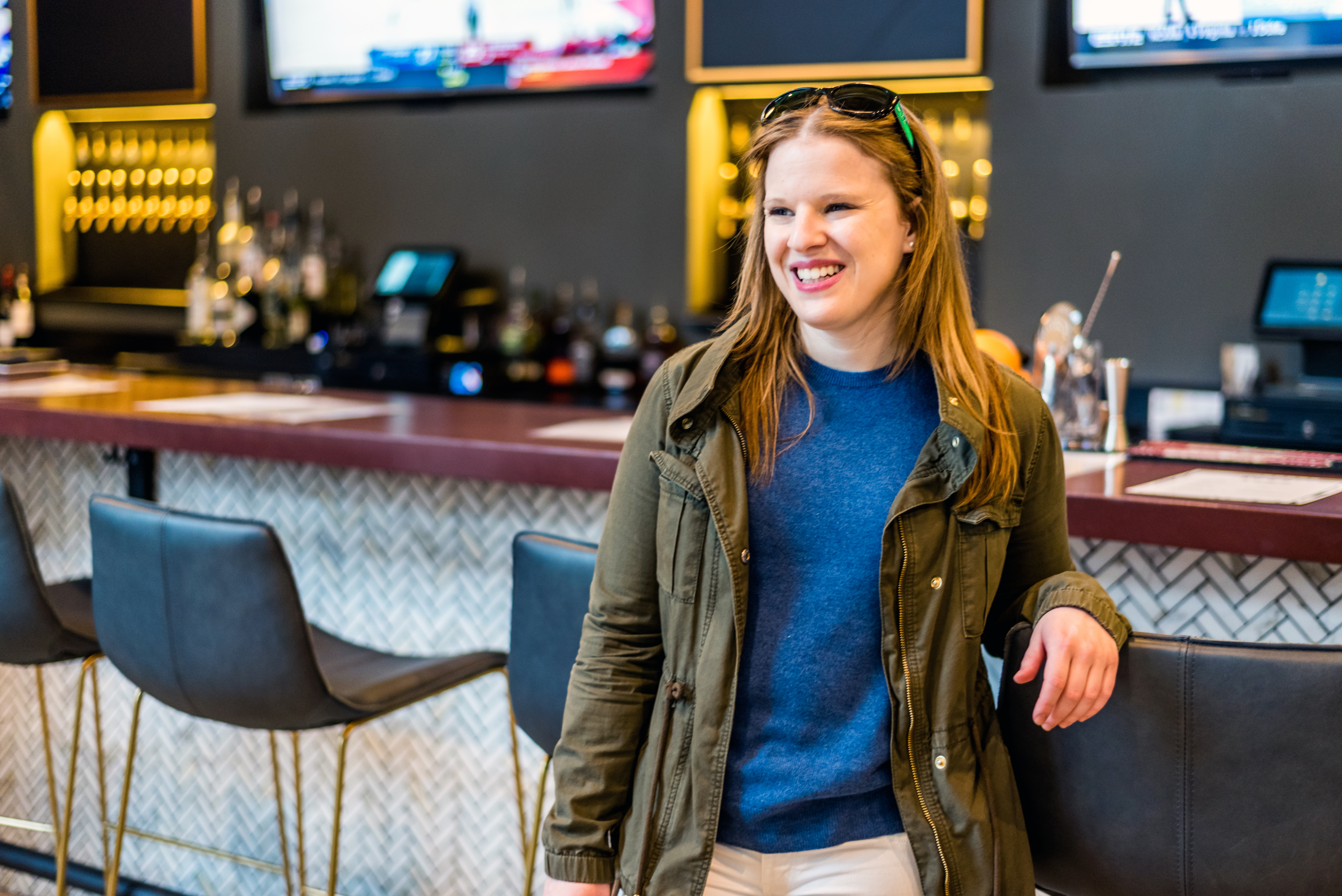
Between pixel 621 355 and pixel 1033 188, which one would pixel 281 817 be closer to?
pixel 621 355

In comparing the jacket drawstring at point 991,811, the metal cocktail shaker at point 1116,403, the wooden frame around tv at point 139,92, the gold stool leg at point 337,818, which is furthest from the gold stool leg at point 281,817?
the wooden frame around tv at point 139,92

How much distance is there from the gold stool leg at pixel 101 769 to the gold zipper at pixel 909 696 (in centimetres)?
173

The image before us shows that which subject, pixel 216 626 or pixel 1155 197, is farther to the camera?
pixel 1155 197

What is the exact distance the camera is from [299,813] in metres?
2.31

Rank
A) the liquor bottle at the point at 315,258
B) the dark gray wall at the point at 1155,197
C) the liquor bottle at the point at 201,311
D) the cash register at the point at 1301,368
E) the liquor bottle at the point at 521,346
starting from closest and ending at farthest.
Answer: the cash register at the point at 1301,368 → the dark gray wall at the point at 1155,197 → the liquor bottle at the point at 521,346 → the liquor bottle at the point at 315,258 → the liquor bottle at the point at 201,311

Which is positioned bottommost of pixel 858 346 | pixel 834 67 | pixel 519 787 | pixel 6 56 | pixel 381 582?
pixel 519 787

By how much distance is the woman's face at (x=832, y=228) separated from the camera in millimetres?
1262

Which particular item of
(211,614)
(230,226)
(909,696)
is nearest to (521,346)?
(230,226)

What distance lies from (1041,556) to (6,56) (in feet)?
19.3

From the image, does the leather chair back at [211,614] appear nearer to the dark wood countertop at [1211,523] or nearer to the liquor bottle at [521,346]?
the dark wood countertop at [1211,523]

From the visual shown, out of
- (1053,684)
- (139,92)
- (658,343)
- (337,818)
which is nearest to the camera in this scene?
(1053,684)

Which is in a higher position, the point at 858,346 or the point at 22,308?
the point at 858,346

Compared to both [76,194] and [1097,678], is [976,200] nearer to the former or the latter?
[1097,678]

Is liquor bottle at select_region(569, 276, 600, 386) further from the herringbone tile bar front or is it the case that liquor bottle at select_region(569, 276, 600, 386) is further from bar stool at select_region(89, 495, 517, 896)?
bar stool at select_region(89, 495, 517, 896)
